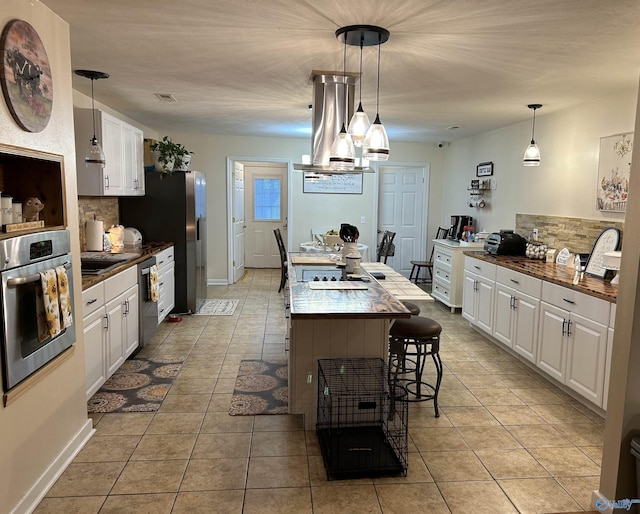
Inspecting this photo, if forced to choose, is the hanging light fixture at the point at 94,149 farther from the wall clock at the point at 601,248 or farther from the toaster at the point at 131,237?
the wall clock at the point at 601,248

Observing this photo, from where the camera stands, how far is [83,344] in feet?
9.15

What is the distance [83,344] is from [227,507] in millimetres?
1310

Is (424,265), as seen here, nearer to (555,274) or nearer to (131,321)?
(555,274)

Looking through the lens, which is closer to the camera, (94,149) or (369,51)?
(369,51)

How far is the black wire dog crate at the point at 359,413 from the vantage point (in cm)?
264

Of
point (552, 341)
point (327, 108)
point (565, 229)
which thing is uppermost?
point (327, 108)

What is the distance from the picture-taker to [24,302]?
2.13m

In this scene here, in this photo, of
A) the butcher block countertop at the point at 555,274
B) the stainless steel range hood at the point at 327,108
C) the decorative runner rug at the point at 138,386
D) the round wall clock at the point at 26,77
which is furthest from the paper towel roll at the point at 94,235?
the butcher block countertop at the point at 555,274

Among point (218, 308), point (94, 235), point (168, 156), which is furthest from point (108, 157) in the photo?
point (218, 308)

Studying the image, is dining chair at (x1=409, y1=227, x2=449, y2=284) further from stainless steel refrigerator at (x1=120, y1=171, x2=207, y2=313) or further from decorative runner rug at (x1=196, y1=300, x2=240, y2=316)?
stainless steel refrigerator at (x1=120, y1=171, x2=207, y2=313)

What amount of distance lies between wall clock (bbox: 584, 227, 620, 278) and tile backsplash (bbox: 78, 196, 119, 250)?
4.53 m

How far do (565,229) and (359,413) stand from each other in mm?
3025

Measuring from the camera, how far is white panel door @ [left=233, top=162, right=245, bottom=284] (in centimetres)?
754

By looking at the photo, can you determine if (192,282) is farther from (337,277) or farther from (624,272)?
(624,272)
